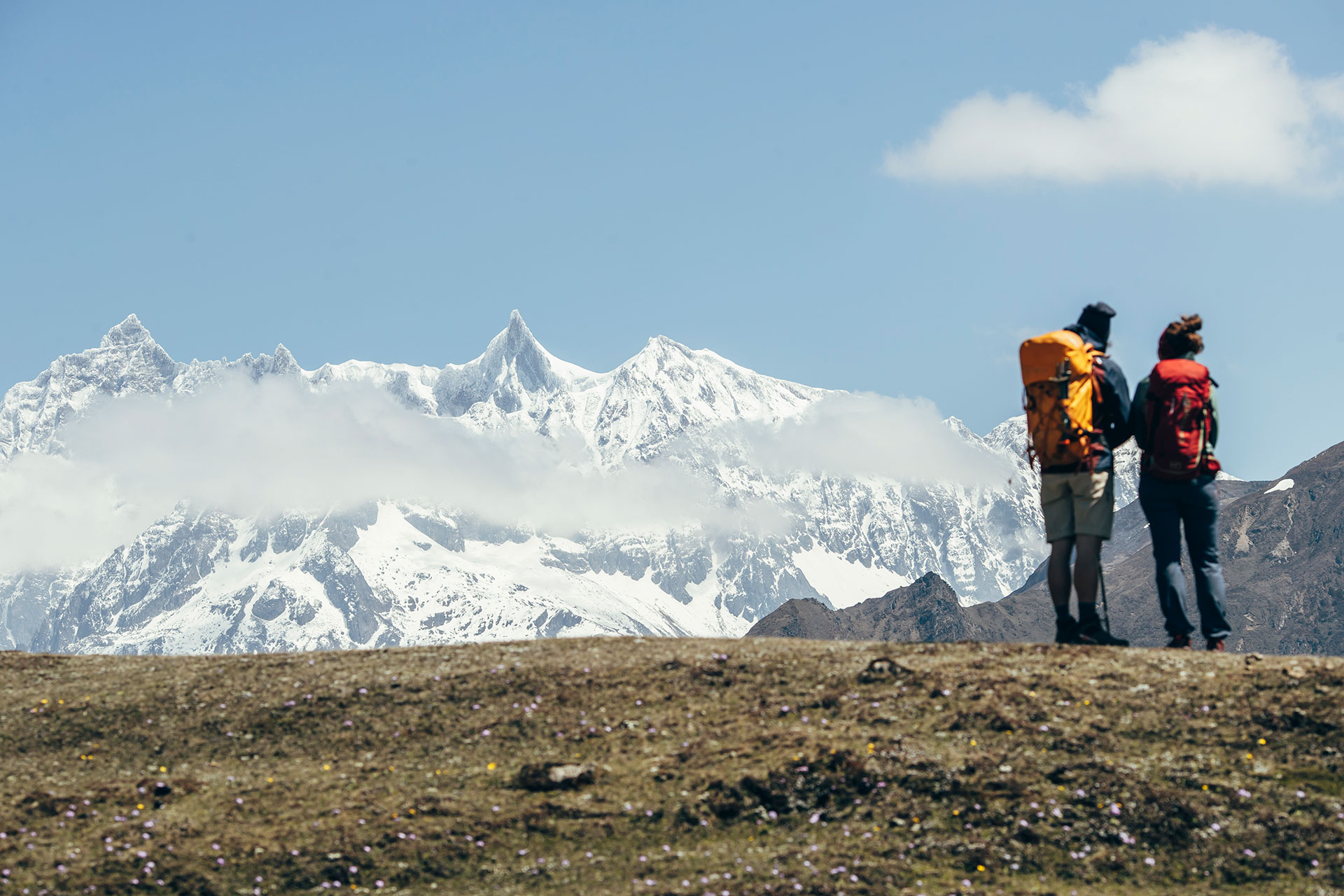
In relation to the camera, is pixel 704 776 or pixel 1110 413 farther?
pixel 1110 413

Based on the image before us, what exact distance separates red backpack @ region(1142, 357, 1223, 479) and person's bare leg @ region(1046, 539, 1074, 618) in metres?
1.56

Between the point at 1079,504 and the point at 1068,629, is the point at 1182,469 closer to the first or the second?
the point at 1079,504

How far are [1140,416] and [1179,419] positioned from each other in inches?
19.0

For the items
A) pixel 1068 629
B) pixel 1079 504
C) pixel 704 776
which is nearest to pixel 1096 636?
pixel 1068 629

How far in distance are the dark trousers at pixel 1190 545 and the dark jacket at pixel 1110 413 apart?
769 millimetres

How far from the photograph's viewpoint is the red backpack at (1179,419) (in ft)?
53.9

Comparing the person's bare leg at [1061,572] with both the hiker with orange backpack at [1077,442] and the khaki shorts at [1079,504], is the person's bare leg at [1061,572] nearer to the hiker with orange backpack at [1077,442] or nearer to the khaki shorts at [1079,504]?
the hiker with orange backpack at [1077,442]

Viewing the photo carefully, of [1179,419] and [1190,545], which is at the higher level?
[1179,419]

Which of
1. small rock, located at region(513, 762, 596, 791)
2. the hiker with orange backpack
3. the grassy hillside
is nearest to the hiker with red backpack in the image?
the hiker with orange backpack

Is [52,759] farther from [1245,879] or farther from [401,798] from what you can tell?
[1245,879]

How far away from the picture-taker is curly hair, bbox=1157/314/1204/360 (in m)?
16.8

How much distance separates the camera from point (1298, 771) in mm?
13312

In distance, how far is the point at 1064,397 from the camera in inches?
650

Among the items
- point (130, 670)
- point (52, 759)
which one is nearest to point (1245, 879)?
point (52, 759)
